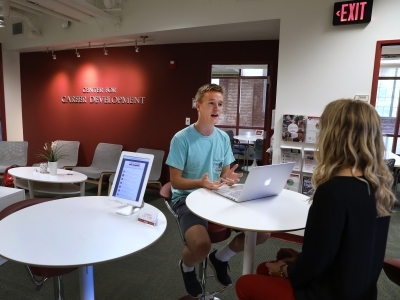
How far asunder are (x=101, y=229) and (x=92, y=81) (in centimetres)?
459

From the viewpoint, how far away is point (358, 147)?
3.46 ft

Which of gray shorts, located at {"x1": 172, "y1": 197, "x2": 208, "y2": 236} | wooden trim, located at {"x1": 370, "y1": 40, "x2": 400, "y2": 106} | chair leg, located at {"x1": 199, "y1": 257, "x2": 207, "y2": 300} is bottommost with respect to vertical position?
chair leg, located at {"x1": 199, "y1": 257, "x2": 207, "y2": 300}

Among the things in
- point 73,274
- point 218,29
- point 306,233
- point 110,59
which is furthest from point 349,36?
point 110,59

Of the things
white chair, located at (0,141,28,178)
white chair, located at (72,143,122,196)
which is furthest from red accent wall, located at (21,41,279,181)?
white chair, located at (0,141,28,178)

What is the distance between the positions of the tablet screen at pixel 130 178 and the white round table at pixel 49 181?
2166mm

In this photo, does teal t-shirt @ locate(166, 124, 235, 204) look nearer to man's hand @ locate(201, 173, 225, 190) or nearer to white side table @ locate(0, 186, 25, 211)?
man's hand @ locate(201, 173, 225, 190)

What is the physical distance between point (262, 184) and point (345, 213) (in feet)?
2.13

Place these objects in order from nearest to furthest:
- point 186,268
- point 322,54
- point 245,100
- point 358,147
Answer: point 358,147 → point 186,268 → point 322,54 → point 245,100

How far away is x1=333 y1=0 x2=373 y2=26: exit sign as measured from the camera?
8.36 feet

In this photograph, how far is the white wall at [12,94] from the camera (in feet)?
18.6

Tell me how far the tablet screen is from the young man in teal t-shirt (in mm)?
422

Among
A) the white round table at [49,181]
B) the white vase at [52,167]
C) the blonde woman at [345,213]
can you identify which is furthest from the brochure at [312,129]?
the white vase at [52,167]

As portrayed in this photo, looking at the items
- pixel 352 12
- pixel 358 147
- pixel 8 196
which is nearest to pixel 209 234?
pixel 358 147

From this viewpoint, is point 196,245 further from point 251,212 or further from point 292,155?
point 292,155
